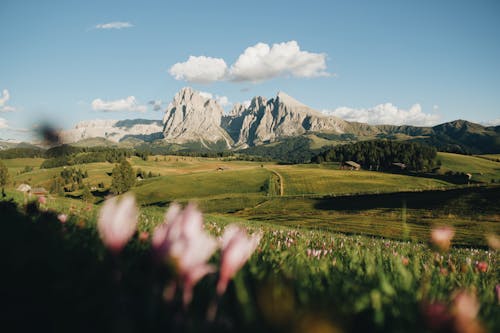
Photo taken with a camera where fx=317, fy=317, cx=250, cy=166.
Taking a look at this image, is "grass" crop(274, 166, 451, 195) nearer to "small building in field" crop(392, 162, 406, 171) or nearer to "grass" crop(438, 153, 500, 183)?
"small building in field" crop(392, 162, 406, 171)

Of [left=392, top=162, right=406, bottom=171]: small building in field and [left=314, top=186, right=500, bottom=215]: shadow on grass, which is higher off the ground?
[left=392, top=162, right=406, bottom=171]: small building in field

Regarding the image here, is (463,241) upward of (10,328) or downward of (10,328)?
downward

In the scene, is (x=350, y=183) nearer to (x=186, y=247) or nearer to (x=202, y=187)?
(x=202, y=187)

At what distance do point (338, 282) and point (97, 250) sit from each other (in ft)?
7.03

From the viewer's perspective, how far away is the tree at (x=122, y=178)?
121 meters

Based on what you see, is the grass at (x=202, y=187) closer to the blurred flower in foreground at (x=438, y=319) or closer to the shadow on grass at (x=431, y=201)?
the shadow on grass at (x=431, y=201)

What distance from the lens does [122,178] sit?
406 feet

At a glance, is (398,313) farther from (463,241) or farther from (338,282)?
(463,241)

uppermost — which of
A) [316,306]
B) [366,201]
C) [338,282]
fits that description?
[316,306]

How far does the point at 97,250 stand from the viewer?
247 centimetres

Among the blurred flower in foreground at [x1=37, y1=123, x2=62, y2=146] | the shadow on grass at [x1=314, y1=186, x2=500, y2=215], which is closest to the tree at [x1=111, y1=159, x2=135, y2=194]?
the shadow on grass at [x1=314, y1=186, x2=500, y2=215]

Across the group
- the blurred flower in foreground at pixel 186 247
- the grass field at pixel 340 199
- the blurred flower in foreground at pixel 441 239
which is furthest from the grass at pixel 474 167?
the blurred flower in foreground at pixel 186 247

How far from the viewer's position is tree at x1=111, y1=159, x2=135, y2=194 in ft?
398

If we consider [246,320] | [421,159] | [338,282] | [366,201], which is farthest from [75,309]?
[421,159]
